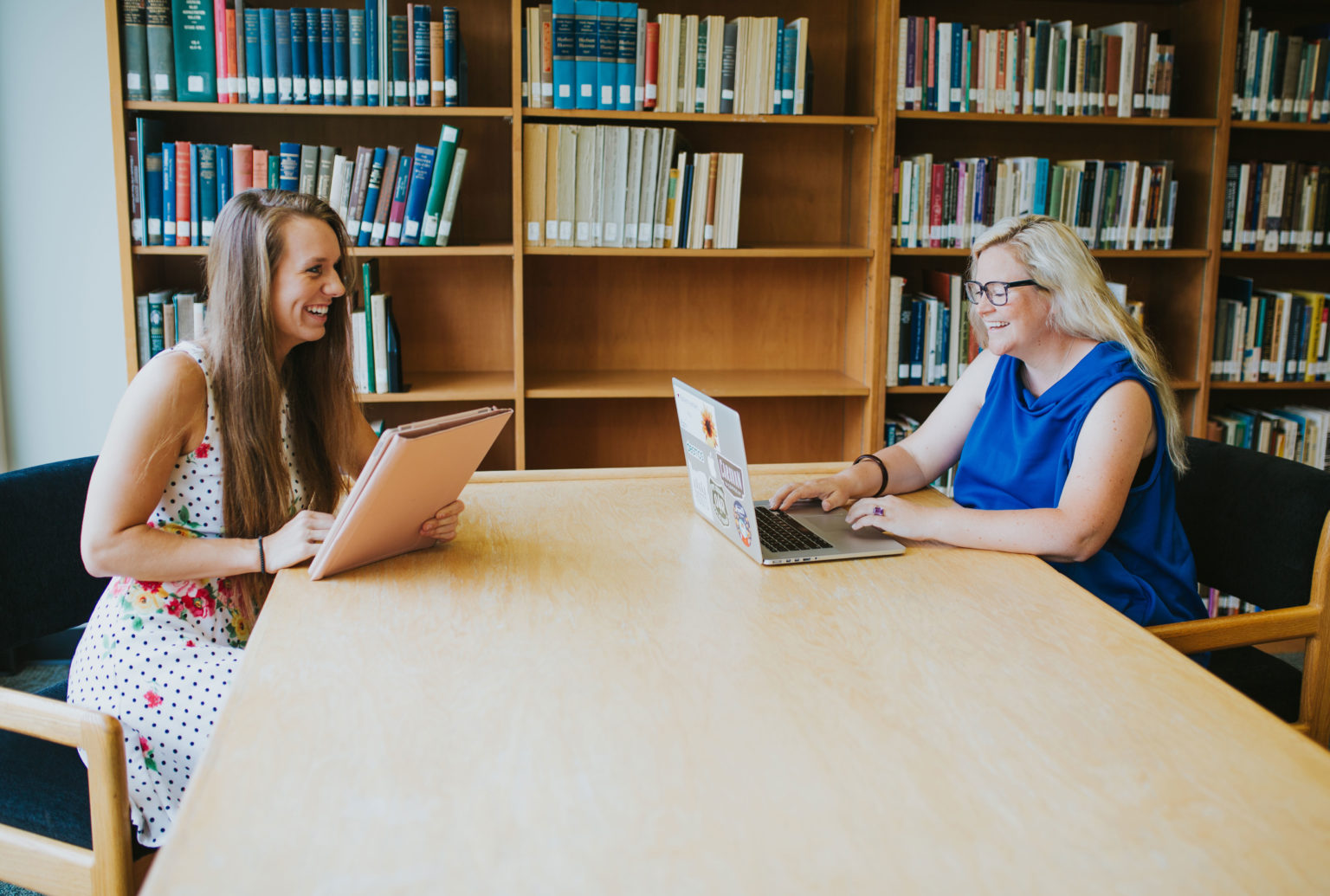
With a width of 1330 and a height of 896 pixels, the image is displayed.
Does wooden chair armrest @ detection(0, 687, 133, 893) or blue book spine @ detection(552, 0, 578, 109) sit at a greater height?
blue book spine @ detection(552, 0, 578, 109)

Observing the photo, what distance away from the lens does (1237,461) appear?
1.72m

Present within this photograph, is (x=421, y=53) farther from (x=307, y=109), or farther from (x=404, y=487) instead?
(x=404, y=487)

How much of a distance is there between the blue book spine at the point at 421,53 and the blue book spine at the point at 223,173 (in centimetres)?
51

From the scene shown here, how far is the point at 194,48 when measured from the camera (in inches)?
101

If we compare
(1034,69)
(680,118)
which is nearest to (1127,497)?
(680,118)

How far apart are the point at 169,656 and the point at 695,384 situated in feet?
6.06

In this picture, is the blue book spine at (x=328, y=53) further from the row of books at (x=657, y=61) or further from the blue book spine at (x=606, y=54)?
the blue book spine at (x=606, y=54)

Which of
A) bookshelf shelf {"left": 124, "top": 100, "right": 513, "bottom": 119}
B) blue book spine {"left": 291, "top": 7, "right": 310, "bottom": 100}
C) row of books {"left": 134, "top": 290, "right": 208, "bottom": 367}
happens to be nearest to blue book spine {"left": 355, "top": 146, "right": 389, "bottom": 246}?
bookshelf shelf {"left": 124, "top": 100, "right": 513, "bottom": 119}

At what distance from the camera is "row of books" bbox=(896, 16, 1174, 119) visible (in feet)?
9.19

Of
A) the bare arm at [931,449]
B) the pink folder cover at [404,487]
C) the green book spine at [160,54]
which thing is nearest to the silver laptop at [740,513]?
the bare arm at [931,449]

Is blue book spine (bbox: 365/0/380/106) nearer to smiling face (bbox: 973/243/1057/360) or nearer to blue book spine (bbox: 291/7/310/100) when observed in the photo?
blue book spine (bbox: 291/7/310/100)

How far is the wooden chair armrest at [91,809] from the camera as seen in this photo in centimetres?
102

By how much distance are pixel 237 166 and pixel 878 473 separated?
1839 millimetres

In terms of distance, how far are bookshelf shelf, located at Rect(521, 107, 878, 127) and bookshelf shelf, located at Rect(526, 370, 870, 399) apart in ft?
2.39
